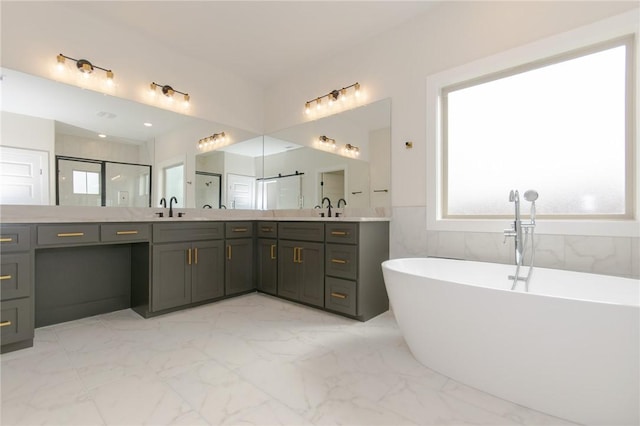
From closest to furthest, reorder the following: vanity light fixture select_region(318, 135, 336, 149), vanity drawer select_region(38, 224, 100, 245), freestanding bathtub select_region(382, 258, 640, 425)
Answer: freestanding bathtub select_region(382, 258, 640, 425), vanity drawer select_region(38, 224, 100, 245), vanity light fixture select_region(318, 135, 336, 149)

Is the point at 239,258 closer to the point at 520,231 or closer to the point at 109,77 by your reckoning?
the point at 109,77

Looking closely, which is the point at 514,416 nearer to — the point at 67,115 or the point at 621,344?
the point at 621,344

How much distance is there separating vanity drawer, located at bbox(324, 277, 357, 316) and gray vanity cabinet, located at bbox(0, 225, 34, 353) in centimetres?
220

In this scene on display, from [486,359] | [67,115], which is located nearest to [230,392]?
[486,359]

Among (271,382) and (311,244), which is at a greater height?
(311,244)

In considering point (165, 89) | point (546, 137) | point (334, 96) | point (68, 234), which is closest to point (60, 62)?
point (165, 89)

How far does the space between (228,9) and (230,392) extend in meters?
3.00

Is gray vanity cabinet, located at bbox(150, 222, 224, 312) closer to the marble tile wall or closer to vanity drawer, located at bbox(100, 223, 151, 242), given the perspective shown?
vanity drawer, located at bbox(100, 223, 151, 242)

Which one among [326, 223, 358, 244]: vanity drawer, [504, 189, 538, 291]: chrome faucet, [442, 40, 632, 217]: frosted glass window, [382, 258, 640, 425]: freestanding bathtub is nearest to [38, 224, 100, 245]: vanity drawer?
[326, 223, 358, 244]: vanity drawer

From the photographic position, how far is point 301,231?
10.1 feet

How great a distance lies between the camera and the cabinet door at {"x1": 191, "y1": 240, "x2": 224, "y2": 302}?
2971 mm

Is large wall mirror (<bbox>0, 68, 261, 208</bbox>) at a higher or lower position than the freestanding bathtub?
higher

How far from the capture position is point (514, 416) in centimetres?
138

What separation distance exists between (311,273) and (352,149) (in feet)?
4.59
